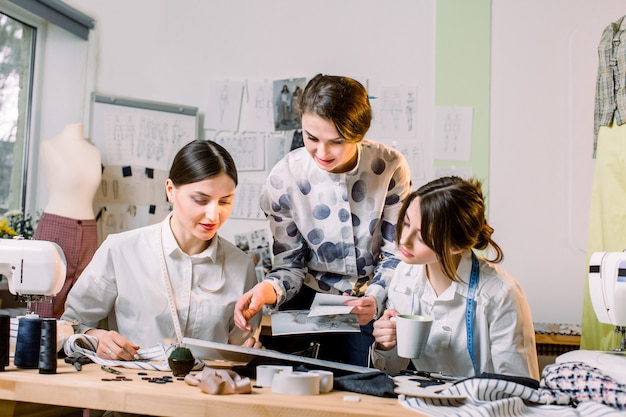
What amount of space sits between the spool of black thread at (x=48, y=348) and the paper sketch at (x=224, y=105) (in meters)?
2.59

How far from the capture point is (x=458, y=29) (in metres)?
3.95

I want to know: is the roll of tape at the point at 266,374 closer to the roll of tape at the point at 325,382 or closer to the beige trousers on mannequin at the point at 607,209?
the roll of tape at the point at 325,382

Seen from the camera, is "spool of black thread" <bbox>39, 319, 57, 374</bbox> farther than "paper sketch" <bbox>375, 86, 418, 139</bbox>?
No

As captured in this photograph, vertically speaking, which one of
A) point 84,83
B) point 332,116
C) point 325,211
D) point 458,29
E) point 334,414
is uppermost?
point 458,29

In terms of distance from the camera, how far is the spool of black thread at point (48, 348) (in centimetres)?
162

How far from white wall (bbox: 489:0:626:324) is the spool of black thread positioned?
2681mm

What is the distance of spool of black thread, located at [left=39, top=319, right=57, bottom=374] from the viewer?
1622mm

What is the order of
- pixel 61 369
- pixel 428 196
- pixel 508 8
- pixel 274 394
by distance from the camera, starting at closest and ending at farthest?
pixel 274 394 < pixel 61 369 < pixel 428 196 < pixel 508 8

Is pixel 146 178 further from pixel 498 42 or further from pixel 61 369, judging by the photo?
pixel 61 369

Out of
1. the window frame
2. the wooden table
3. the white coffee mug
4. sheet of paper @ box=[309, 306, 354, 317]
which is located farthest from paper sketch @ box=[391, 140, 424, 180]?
the wooden table

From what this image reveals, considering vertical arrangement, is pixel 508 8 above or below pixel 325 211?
above

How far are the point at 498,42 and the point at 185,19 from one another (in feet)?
5.85

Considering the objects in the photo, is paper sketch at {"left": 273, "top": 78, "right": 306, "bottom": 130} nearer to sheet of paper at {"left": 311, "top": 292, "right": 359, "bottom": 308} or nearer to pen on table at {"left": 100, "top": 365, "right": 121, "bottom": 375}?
sheet of paper at {"left": 311, "top": 292, "right": 359, "bottom": 308}

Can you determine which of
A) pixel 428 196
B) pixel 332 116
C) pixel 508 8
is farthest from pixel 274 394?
pixel 508 8
